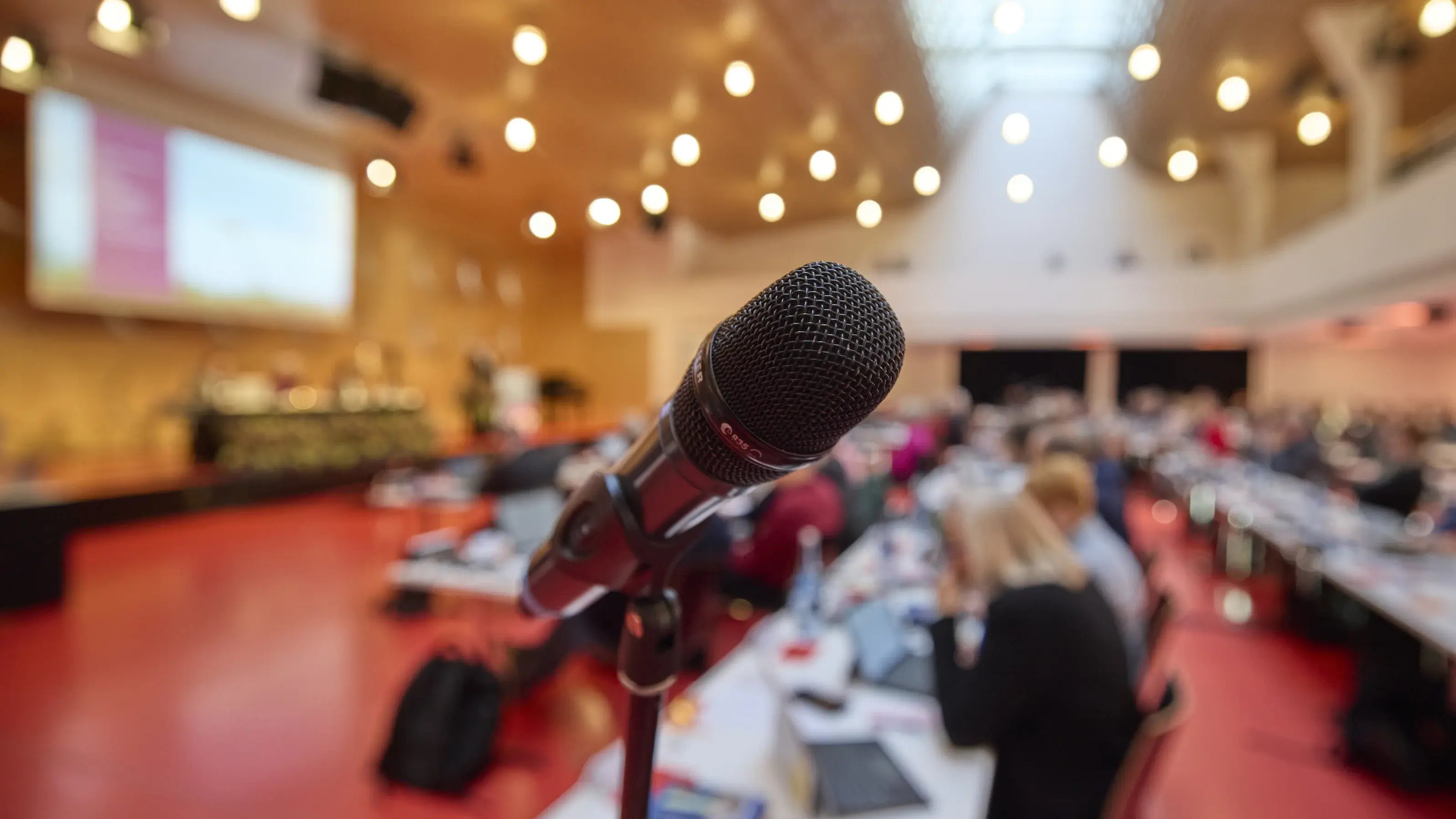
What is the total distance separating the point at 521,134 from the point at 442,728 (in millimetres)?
7766

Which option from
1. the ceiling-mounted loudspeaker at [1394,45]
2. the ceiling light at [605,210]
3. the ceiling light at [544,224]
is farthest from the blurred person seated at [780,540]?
the ceiling-mounted loudspeaker at [1394,45]

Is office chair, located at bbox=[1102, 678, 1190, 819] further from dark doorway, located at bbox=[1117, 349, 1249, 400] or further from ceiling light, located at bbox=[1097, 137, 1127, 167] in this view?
dark doorway, located at bbox=[1117, 349, 1249, 400]

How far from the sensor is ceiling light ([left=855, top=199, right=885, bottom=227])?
312cm

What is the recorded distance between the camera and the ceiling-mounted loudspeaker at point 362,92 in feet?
22.5

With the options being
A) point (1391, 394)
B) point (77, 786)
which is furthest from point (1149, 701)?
point (1391, 394)

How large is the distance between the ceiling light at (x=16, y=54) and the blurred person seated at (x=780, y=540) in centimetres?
697

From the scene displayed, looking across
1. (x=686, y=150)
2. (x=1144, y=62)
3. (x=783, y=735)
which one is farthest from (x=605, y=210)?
(x=783, y=735)

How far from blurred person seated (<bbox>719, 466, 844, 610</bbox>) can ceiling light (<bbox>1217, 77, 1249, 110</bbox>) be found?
7.26 meters

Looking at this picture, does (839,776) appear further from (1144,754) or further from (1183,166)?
(1183,166)

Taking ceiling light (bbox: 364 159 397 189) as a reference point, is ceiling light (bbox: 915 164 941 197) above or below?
below

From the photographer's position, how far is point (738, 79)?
18.7 ft

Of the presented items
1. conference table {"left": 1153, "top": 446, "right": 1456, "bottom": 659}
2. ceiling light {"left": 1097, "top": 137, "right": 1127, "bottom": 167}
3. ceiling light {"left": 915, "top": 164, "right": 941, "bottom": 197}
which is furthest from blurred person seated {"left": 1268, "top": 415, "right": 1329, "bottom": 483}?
ceiling light {"left": 915, "top": 164, "right": 941, "bottom": 197}

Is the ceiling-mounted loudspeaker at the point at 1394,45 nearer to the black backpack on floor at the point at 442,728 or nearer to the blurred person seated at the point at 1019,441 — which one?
the blurred person seated at the point at 1019,441

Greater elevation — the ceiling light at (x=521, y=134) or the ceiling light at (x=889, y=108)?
the ceiling light at (x=521, y=134)
